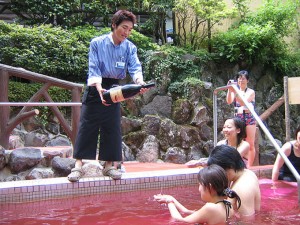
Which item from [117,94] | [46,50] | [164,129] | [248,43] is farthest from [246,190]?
[248,43]

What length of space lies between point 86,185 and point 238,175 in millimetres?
1843

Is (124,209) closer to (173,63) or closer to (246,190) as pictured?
(246,190)

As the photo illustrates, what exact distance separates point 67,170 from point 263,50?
9701 mm

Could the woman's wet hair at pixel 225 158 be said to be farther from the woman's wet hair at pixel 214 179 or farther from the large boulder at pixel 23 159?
the large boulder at pixel 23 159

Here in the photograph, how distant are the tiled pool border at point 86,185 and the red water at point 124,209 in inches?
2.5

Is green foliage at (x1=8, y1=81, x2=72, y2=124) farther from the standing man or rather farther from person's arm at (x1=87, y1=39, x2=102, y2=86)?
person's arm at (x1=87, y1=39, x2=102, y2=86)

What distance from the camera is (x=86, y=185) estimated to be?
4.03 meters

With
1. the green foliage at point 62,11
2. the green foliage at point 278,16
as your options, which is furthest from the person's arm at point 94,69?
the green foliage at point 278,16

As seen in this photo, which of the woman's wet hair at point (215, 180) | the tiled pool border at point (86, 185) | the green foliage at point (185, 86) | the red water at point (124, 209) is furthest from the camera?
the green foliage at point (185, 86)

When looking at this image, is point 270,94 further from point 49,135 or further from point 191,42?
point 49,135

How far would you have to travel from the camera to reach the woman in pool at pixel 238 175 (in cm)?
275

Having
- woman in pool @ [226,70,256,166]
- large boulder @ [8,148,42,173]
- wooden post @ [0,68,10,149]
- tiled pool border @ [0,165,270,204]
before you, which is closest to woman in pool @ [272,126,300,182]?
woman in pool @ [226,70,256,166]

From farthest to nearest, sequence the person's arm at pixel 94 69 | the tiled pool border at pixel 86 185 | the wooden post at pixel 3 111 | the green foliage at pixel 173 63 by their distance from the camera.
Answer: the green foliage at pixel 173 63 < the wooden post at pixel 3 111 < the person's arm at pixel 94 69 < the tiled pool border at pixel 86 185

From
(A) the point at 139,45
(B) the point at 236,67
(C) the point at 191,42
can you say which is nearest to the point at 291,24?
(B) the point at 236,67
